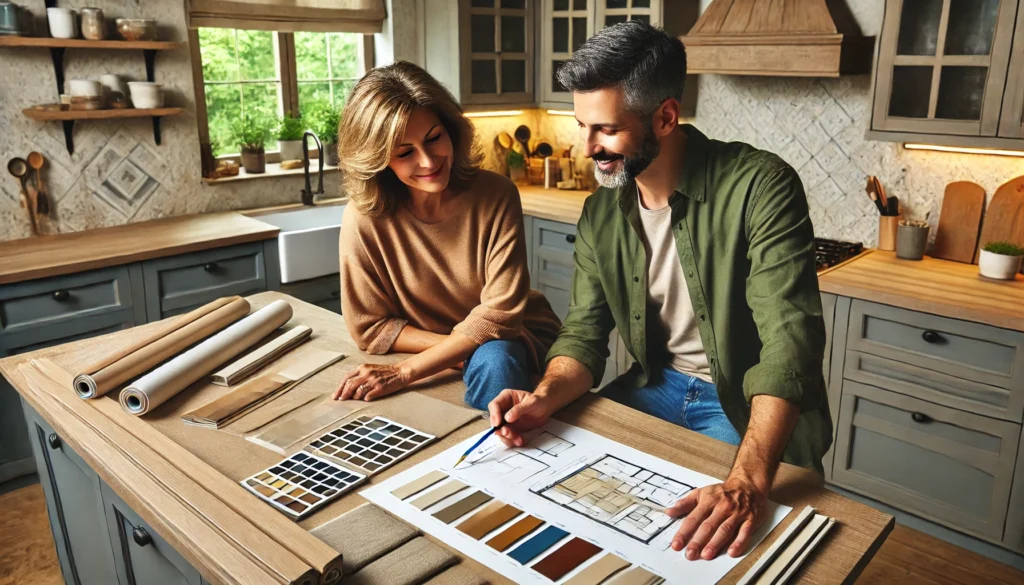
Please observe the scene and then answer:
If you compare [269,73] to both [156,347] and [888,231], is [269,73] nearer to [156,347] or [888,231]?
[156,347]

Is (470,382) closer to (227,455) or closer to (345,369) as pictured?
(345,369)

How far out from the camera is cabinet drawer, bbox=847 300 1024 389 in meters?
2.41

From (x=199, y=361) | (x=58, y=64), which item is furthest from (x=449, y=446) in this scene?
(x=58, y=64)

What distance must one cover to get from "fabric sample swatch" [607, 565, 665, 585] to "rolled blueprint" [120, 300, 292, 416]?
0.99m

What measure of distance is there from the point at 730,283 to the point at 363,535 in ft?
3.21

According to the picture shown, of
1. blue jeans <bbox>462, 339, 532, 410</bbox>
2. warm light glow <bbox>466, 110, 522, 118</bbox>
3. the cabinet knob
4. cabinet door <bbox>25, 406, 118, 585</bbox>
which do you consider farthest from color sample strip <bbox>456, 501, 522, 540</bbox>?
warm light glow <bbox>466, 110, 522, 118</bbox>

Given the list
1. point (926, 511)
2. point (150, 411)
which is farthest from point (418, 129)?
point (926, 511)

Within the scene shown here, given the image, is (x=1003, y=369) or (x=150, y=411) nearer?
(x=150, y=411)

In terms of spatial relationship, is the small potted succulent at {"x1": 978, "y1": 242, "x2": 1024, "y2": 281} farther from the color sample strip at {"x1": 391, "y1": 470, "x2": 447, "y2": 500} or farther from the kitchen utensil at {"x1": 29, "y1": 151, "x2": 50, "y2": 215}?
the kitchen utensil at {"x1": 29, "y1": 151, "x2": 50, "y2": 215}

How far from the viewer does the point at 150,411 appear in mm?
1532

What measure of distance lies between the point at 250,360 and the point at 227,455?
411mm

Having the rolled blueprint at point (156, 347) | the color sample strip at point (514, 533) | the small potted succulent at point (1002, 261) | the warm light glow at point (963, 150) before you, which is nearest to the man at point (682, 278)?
the color sample strip at point (514, 533)

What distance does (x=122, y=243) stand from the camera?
3.14m

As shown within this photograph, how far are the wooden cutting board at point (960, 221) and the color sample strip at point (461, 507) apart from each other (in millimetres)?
2558
